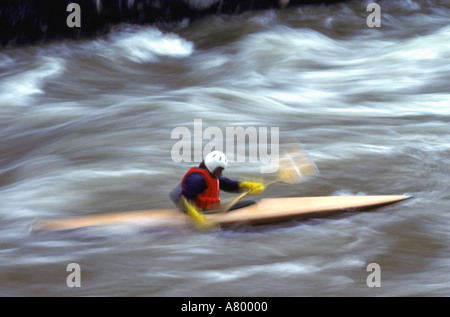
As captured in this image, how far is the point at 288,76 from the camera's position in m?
8.63

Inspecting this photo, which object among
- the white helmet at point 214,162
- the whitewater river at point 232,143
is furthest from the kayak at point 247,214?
the white helmet at point 214,162

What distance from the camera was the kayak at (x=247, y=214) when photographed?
4094 mm

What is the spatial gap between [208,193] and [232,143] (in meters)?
2.12

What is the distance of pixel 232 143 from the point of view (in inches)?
239

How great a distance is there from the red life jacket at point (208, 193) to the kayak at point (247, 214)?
7cm

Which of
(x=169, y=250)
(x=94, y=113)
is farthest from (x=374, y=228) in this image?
(x=94, y=113)

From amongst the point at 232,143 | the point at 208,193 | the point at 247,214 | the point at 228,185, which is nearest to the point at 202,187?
the point at 208,193

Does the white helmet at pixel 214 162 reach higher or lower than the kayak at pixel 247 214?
higher

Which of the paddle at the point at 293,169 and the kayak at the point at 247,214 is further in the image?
the paddle at the point at 293,169

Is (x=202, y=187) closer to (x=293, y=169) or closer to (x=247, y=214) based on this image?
(x=247, y=214)

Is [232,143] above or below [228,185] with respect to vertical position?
above

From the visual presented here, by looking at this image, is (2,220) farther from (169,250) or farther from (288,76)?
(288,76)

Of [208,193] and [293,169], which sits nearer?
[208,193]

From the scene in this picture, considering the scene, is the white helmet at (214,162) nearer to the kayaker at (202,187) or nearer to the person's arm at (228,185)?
the kayaker at (202,187)
